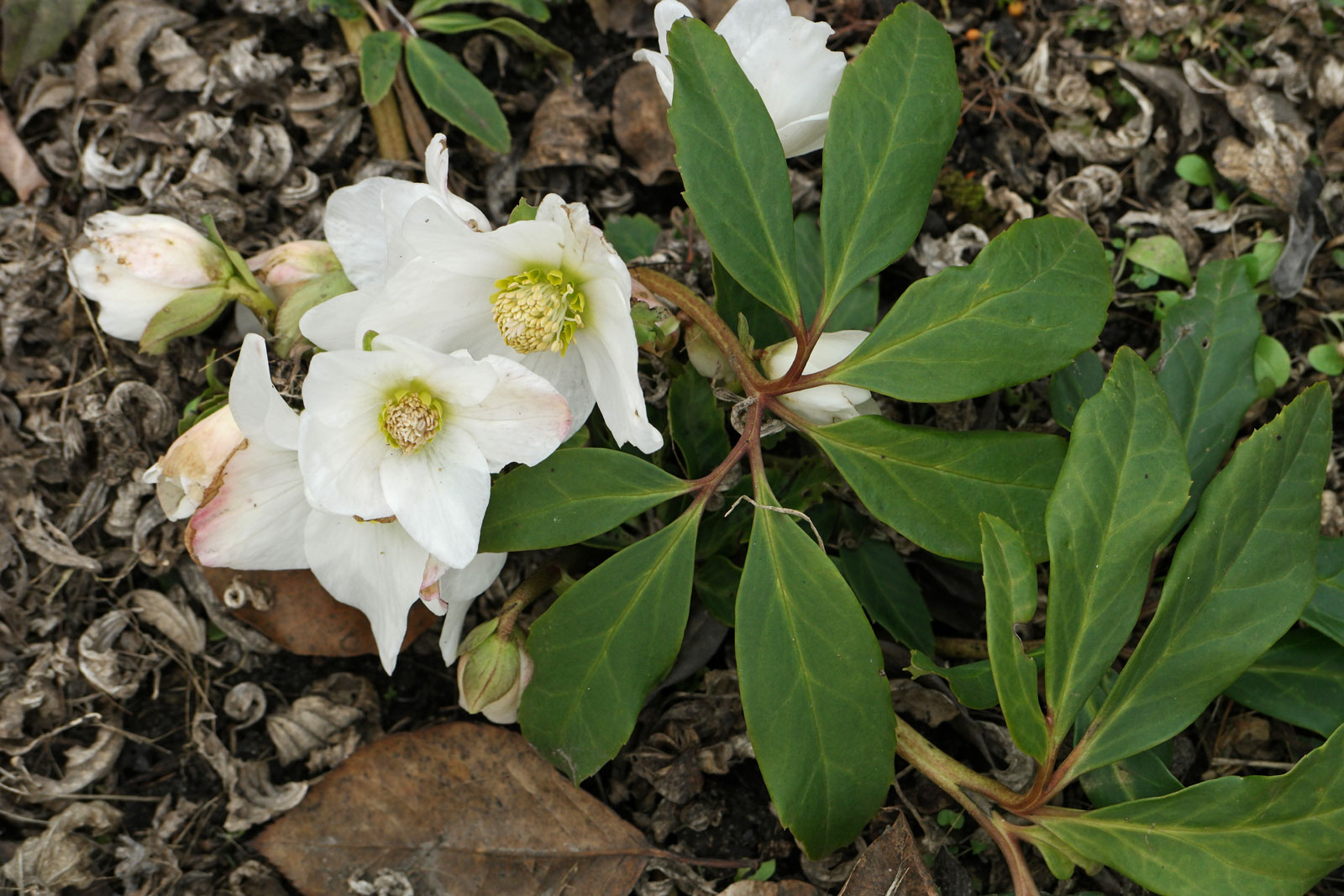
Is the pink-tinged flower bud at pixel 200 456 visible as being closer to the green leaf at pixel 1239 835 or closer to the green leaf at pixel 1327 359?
the green leaf at pixel 1239 835

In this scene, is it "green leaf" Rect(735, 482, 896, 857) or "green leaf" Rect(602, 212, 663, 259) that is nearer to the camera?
"green leaf" Rect(735, 482, 896, 857)

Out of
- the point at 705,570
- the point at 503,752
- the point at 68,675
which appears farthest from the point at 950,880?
the point at 68,675

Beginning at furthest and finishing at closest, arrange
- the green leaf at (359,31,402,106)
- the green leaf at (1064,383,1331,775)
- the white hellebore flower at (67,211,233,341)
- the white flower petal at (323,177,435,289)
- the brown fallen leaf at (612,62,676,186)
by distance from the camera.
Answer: the brown fallen leaf at (612,62,676,186) → the green leaf at (359,31,402,106) → the white hellebore flower at (67,211,233,341) → the white flower petal at (323,177,435,289) → the green leaf at (1064,383,1331,775)

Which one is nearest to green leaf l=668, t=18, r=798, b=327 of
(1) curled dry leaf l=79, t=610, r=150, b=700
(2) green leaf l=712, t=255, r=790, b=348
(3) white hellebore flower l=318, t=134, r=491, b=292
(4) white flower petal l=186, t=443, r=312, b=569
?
(2) green leaf l=712, t=255, r=790, b=348

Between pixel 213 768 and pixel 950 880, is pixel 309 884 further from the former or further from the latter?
pixel 950 880

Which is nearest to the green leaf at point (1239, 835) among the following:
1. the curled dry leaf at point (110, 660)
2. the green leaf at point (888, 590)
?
the green leaf at point (888, 590)

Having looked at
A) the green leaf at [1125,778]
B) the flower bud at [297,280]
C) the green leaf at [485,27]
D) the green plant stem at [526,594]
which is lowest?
the green leaf at [1125,778]

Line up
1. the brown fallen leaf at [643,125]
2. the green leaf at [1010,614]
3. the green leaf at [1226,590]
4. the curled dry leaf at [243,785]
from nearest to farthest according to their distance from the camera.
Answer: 1. the green leaf at [1010,614]
2. the green leaf at [1226,590]
3. the curled dry leaf at [243,785]
4. the brown fallen leaf at [643,125]

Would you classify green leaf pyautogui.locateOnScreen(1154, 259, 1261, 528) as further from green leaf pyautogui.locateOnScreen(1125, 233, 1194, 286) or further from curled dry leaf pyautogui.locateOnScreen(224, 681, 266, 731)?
curled dry leaf pyautogui.locateOnScreen(224, 681, 266, 731)
